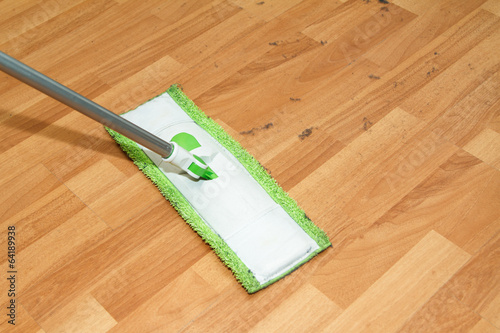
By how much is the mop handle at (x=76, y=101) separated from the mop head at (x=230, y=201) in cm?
8

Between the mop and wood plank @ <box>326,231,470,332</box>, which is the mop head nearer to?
the mop

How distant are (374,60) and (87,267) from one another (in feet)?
2.41

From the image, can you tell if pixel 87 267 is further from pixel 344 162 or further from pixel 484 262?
pixel 484 262

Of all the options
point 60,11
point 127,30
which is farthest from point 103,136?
point 60,11

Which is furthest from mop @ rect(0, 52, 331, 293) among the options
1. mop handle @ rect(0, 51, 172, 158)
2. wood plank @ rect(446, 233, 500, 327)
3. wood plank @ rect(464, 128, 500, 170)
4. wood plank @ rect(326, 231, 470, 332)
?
wood plank @ rect(464, 128, 500, 170)

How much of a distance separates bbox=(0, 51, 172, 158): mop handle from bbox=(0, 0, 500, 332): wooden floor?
0.11 metres

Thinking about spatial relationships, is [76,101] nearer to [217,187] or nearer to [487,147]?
[217,187]

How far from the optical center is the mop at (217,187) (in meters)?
0.85

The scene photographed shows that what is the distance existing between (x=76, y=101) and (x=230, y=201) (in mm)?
298

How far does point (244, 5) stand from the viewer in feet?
4.32

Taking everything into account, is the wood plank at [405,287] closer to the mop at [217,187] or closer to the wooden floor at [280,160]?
the wooden floor at [280,160]

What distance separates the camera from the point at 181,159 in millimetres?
926

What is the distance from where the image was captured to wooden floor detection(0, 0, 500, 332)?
832 mm

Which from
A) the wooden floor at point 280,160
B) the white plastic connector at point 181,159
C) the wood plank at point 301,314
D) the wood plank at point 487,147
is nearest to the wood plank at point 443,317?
the wooden floor at point 280,160
